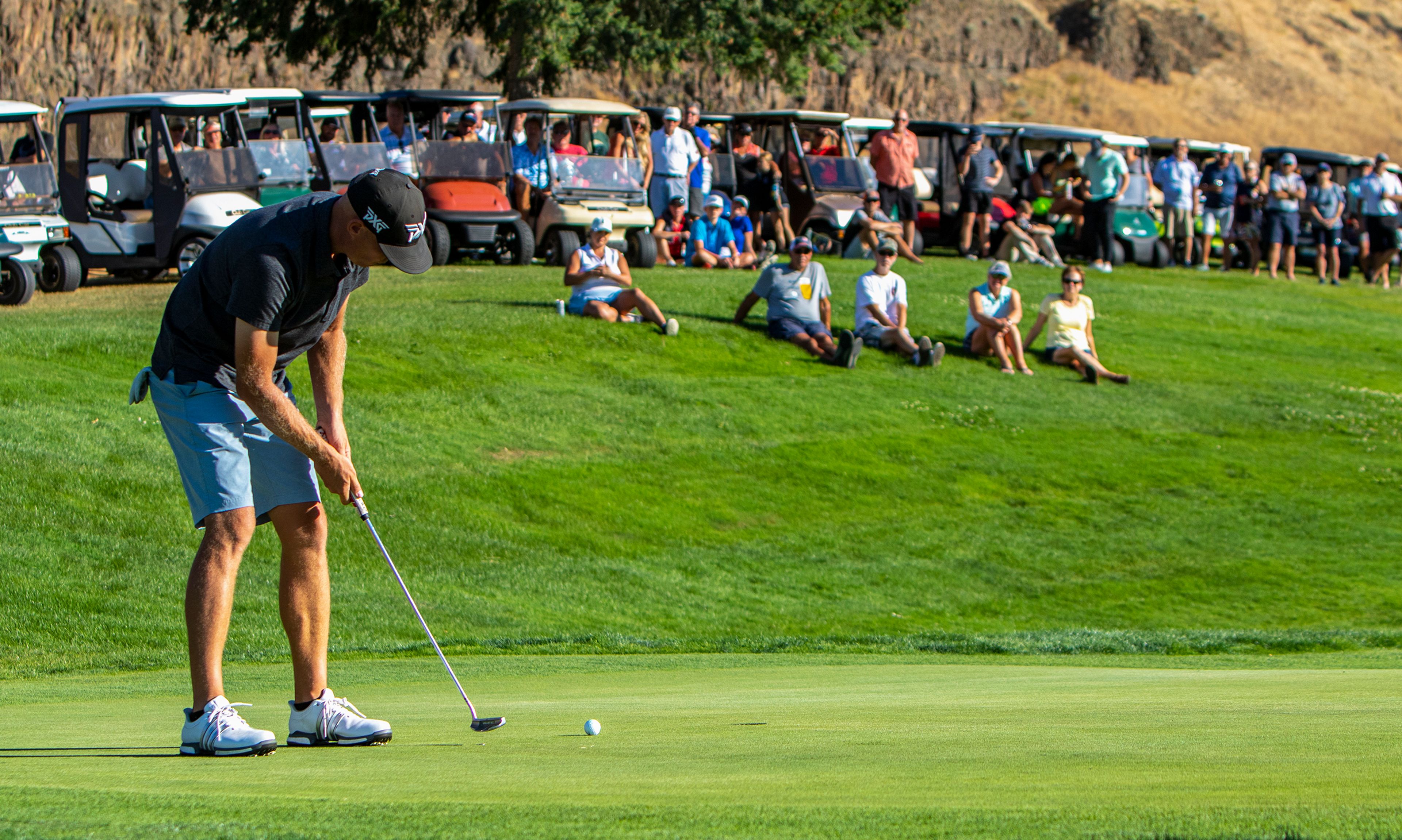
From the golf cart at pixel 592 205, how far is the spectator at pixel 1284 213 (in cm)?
1209

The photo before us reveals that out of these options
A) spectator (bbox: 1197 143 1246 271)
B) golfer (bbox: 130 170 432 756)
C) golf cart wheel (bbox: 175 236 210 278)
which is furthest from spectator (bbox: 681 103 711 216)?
golfer (bbox: 130 170 432 756)

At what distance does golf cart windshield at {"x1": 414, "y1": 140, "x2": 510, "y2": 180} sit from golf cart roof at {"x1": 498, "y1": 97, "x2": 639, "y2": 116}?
1545 millimetres

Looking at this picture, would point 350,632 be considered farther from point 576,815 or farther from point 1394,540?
point 1394,540

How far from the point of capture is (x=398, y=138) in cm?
2338

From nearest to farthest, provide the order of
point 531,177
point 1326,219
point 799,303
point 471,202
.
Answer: point 799,303
point 471,202
point 531,177
point 1326,219

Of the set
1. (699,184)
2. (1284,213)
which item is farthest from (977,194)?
(1284,213)

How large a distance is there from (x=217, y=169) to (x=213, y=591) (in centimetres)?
1647

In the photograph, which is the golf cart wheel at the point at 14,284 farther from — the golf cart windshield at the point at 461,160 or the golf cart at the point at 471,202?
the golf cart windshield at the point at 461,160

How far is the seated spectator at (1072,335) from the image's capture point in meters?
18.1

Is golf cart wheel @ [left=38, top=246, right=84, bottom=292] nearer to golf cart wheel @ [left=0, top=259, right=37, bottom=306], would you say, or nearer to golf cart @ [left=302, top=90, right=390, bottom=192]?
golf cart wheel @ [left=0, top=259, right=37, bottom=306]

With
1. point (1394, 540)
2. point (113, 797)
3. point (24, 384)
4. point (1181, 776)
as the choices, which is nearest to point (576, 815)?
point (113, 797)

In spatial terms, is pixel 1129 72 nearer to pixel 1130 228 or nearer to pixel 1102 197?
pixel 1130 228

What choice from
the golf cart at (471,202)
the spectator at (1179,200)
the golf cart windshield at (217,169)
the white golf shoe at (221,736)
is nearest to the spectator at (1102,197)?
the spectator at (1179,200)

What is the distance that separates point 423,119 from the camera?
24.6 metres
